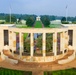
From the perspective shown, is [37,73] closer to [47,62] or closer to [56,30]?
[47,62]

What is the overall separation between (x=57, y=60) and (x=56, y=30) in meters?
4.08

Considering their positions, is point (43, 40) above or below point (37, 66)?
above

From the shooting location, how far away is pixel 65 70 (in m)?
22.1

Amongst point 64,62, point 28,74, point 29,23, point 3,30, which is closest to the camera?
point 28,74

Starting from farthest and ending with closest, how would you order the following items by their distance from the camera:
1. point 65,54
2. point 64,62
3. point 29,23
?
1. point 29,23
2. point 65,54
3. point 64,62

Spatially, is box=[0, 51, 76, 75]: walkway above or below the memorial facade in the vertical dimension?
below

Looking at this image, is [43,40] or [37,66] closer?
[37,66]

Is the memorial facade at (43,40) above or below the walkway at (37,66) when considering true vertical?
above

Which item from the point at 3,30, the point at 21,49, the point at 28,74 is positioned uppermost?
the point at 3,30

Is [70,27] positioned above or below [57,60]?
above

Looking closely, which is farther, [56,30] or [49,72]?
[56,30]

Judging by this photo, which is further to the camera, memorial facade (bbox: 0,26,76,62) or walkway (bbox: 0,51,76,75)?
memorial facade (bbox: 0,26,76,62)

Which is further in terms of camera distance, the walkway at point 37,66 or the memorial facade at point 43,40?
the memorial facade at point 43,40

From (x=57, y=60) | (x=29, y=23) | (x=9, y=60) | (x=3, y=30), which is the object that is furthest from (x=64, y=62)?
(x=3, y=30)
